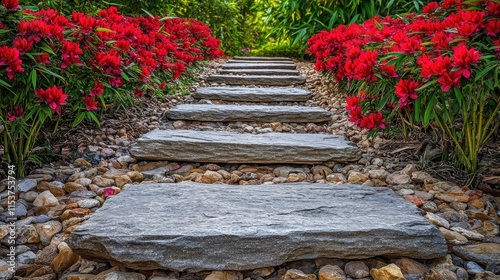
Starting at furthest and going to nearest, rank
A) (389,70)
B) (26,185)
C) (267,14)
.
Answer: (267,14), (389,70), (26,185)

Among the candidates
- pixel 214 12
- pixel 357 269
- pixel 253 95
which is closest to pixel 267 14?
pixel 214 12

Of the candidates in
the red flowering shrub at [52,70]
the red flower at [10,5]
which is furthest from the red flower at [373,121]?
the red flower at [10,5]

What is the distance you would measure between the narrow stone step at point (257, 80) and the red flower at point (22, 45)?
2.06 m

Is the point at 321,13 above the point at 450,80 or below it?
above

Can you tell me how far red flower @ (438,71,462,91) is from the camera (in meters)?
1.14

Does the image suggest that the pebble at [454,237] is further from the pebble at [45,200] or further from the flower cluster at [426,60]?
the pebble at [45,200]

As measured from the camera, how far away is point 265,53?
213 inches

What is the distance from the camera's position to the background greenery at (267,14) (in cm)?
354

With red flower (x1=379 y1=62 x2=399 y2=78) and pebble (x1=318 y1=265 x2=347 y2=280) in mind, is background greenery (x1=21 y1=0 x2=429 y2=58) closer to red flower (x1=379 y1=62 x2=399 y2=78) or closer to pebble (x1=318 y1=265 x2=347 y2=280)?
red flower (x1=379 y1=62 x2=399 y2=78)

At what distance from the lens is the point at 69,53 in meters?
1.40

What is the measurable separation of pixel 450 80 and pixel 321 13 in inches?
133

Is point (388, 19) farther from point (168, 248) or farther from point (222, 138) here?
point (168, 248)

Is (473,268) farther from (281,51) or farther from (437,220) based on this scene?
(281,51)

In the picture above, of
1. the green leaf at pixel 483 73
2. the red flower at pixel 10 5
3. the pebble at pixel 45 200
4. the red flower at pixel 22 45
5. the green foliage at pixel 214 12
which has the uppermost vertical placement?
the green foliage at pixel 214 12
